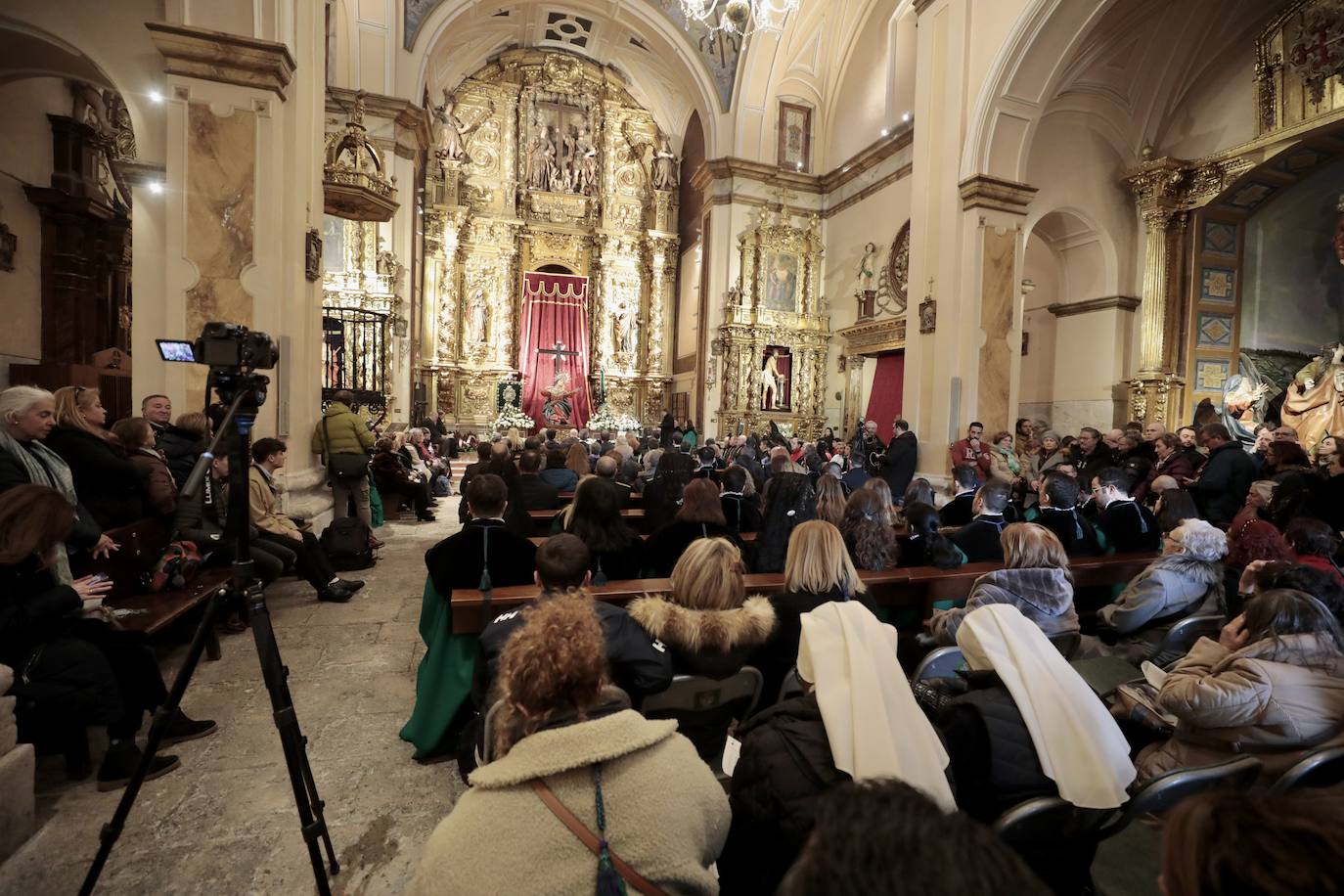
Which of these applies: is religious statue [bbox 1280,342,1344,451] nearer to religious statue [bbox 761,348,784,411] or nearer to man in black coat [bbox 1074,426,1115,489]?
man in black coat [bbox 1074,426,1115,489]

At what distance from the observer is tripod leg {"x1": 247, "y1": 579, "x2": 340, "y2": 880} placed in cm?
170

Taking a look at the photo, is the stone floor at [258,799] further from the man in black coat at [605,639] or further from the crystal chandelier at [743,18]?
the crystal chandelier at [743,18]

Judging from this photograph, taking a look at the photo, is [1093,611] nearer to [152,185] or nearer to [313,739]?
[313,739]

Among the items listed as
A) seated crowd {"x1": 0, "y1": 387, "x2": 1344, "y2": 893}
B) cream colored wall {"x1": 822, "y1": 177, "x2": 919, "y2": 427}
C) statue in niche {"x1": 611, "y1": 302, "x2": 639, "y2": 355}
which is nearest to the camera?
seated crowd {"x1": 0, "y1": 387, "x2": 1344, "y2": 893}

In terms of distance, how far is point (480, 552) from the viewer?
109 inches

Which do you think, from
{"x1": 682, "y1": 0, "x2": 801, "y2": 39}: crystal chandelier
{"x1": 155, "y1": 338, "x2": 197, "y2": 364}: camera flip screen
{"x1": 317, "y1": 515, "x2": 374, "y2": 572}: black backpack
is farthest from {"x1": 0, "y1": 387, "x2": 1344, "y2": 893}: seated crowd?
{"x1": 682, "y1": 0, "x2": 801, "y2": 39}: crystal chandelier

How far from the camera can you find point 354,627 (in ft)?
13.2

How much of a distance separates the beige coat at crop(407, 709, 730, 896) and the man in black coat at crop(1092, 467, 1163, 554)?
3.82m

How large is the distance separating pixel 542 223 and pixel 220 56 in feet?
39.8

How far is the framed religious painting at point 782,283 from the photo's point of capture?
47.8 ft

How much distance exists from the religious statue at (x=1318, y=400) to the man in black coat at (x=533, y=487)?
963cm

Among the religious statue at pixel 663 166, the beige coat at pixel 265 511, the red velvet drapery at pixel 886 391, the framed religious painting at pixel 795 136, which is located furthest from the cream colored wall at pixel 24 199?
the red velvet drapery at pixel 886 391

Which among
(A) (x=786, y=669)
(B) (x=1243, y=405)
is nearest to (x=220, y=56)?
(A) (x=786, y=669)

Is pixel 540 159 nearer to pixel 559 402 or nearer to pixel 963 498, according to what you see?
pixel 559 402
